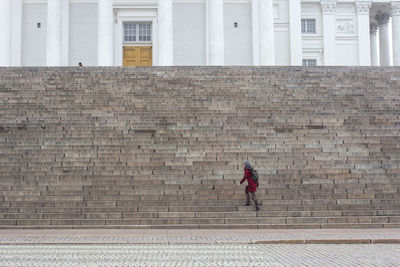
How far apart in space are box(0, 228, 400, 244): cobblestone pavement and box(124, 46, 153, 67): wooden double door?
2419 centimetres

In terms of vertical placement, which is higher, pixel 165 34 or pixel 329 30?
pixel 329 30

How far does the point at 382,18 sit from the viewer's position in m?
51.6

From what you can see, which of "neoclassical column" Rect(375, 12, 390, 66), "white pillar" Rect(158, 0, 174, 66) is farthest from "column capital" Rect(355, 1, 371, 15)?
"white pillar" Rect(158, 0, 174, 66)

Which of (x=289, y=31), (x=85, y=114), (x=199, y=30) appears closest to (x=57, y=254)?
(x=85, y=114)

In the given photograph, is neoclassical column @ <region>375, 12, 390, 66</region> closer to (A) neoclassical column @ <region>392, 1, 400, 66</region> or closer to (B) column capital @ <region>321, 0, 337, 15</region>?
(A) neoclassical column @ <region>392, 1, 400, 66</region>

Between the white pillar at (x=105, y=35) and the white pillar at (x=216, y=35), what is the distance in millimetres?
6104

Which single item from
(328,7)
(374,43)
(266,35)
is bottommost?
(266,35)

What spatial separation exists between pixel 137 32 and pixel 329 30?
1733 cm

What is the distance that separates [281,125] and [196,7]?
19.4 m

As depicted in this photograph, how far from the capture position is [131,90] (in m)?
23.5

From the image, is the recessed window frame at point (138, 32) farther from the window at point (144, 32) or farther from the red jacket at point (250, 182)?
the red jacket at point (250, 182)

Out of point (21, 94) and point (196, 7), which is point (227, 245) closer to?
point (21, 94)

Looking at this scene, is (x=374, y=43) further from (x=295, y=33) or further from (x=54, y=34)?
(x=54, y=34)

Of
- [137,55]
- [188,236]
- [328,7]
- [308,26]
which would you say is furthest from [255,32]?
[188,236]
